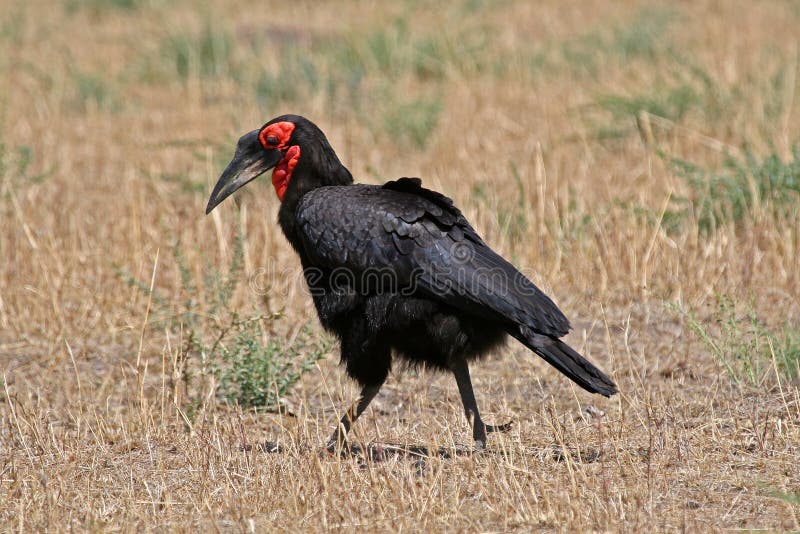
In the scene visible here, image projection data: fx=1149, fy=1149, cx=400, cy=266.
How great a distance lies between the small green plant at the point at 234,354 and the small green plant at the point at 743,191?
9.15 ft

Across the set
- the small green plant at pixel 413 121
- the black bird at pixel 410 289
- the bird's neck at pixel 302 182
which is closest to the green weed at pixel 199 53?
the small green plant at pixel 413 121

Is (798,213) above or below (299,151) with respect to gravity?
below

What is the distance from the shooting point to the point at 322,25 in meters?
14.1

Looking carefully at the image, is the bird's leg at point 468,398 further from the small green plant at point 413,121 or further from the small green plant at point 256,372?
the small green plant at point 413,121

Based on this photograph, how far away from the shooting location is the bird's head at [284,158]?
5363 mm

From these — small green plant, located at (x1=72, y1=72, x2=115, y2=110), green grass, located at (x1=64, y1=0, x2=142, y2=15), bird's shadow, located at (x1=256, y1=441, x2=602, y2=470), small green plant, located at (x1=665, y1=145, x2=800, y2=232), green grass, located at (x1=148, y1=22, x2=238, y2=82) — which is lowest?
bird's shadow, located at (x1=256, y1=441, x2=602, y2=470)

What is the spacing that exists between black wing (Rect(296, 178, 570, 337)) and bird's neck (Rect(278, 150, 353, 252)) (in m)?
0.11

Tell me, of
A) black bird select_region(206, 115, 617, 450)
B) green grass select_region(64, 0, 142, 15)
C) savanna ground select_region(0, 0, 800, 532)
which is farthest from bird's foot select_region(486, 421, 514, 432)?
green grass select_region(64, 0, 142, 15)

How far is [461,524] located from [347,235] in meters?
1.50

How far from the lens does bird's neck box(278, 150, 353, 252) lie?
5.33 m

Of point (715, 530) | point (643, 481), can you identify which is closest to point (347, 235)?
point (643, 481)

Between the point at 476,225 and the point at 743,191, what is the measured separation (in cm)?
177

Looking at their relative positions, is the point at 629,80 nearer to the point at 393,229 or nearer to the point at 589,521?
the point at 393,229

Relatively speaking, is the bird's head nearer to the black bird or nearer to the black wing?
the black bird
